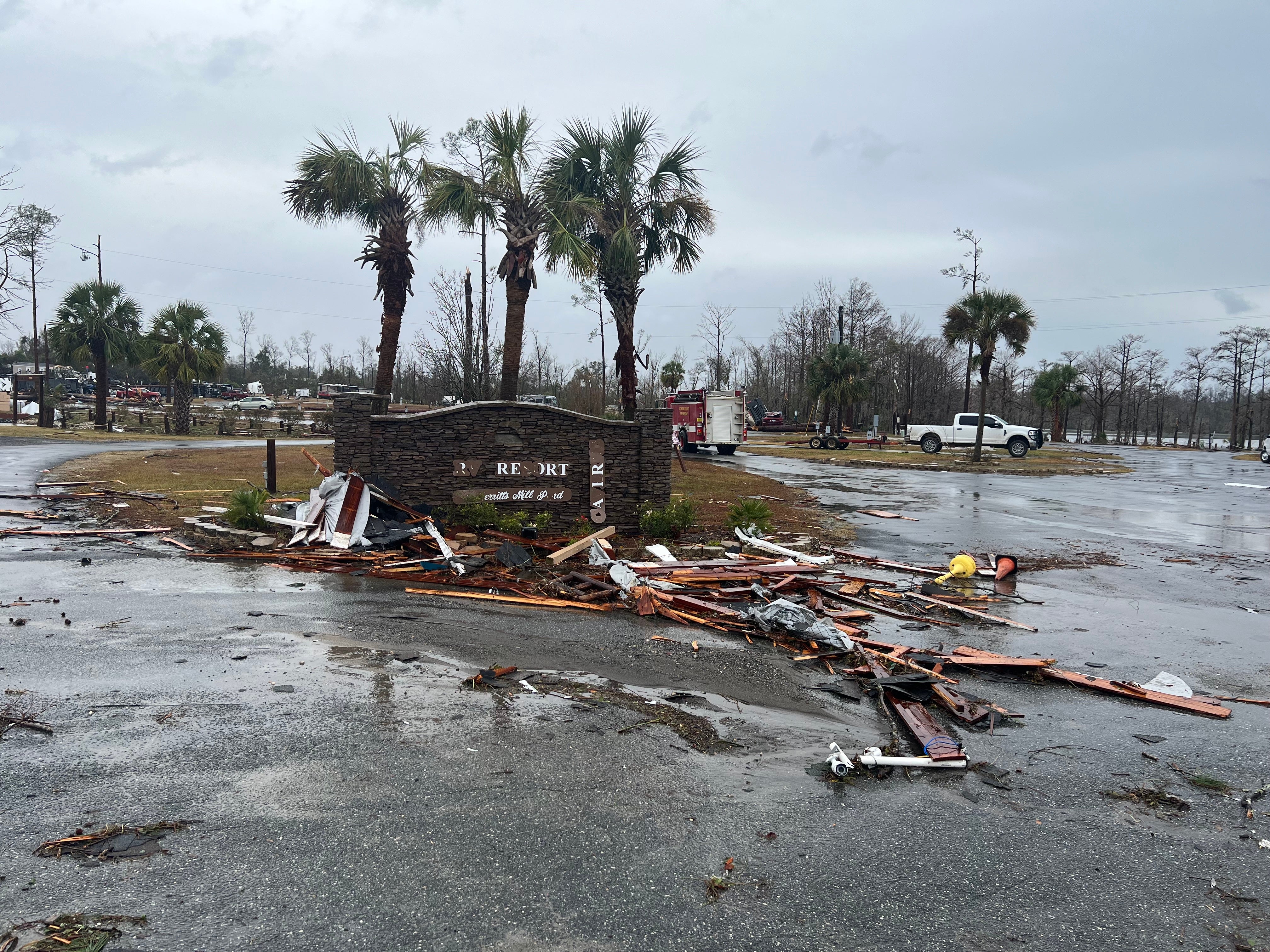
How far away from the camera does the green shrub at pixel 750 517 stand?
1237 cm

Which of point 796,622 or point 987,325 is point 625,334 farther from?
point 987,325

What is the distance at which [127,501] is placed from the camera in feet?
45.1

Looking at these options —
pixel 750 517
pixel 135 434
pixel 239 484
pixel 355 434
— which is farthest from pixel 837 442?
pixel 355 434

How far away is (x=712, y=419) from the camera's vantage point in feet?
110

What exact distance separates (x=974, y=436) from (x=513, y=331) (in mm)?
30194

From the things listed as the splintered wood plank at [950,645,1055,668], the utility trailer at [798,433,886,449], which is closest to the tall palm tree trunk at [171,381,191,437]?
the utility trailer at [798,433,886,449]

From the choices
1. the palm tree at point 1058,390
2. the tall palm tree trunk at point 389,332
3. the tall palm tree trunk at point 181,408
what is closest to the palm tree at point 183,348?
the tall palm tree trunk at point 181,408

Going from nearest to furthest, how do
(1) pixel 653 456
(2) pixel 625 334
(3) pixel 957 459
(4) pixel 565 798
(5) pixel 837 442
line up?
(4) pixel 565 798 → (1) pixel 653 456 → (2) pixel 625 334 → (3) pixel 957 459 → (5) pixel 837 442

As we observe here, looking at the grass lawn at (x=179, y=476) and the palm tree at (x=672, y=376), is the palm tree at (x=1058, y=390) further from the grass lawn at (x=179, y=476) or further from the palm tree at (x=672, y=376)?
the grass lawn at (x=179, y=476)

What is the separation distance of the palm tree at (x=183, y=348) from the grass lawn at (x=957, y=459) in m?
25.5

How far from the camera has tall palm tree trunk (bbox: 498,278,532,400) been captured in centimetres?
1758

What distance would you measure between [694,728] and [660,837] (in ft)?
4.65

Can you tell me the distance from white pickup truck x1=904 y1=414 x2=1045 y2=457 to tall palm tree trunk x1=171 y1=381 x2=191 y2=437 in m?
35.7

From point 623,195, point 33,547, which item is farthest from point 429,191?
point 33,547
